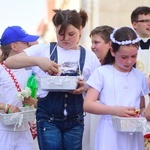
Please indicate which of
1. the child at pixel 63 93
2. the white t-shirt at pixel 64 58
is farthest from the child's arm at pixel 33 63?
the white t-shirt at pixel 64 58

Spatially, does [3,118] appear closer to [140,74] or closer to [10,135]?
[10,135]

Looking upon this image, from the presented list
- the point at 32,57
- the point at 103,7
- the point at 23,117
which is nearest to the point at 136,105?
the point at 32,57

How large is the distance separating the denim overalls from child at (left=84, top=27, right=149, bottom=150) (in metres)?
0.30

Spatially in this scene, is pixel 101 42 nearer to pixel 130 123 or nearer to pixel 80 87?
pixel 80 87

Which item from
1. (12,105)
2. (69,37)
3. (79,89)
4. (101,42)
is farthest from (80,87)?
(101,42)

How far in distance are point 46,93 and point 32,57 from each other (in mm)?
313

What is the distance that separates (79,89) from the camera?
3465mm

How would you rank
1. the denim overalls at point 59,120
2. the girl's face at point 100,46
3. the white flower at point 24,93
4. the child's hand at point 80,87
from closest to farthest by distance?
the child's hand at point 80,87
the denim overalls at point 59,120
the white flower at point 24,93
the girl's face at point 100,46

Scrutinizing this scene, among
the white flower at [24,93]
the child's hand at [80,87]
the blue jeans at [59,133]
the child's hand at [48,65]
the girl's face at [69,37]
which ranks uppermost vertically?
the girl's face at [69,37]

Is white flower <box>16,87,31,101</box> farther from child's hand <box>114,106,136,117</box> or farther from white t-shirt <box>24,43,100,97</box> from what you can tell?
child's hand <box>114,106,136,117</box>

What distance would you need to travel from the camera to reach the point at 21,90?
4.20m

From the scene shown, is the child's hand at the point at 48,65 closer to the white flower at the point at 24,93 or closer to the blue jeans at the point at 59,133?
the blue jeans at the point at 59,133

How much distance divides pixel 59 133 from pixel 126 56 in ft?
2.62

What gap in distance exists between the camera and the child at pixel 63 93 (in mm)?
3520
